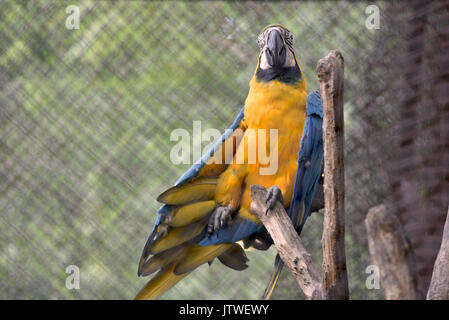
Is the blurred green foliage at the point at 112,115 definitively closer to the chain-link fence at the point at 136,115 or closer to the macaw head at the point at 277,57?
the chain-link fence at the point at 136,115

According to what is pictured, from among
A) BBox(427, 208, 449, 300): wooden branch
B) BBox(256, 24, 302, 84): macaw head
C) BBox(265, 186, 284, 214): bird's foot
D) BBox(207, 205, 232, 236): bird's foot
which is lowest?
BBox(427, 208, 449, 300): wooden branch

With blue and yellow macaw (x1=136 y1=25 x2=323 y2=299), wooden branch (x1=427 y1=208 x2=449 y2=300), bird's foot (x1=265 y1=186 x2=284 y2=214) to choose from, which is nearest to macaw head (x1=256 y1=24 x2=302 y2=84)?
blue and yellow macaw (x1=136 y1=25 x2=323 y2=299)

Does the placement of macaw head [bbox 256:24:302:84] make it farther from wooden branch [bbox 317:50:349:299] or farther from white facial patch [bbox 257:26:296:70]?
wooden branch [bbox 317:50:349:299]

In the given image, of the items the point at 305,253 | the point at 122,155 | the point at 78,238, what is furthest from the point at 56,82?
the point at 305,253

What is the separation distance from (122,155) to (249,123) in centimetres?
56

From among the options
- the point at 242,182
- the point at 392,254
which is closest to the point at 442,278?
the point at 392,254

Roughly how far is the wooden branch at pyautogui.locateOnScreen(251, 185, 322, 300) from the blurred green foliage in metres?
0.57

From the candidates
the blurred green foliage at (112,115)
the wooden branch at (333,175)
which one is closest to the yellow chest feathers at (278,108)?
the wooden branch at (333,175)

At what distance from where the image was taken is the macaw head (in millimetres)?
761

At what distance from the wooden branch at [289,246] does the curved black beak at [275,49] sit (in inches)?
7.9

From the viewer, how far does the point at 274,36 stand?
0.76 m

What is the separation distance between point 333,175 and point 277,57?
28cm

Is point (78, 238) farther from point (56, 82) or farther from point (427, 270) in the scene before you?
point (427, 270)

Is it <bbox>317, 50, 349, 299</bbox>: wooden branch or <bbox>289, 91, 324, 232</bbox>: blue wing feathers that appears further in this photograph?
<bbox>289, 91, 324, 232</bbox>: blue wing feathers
